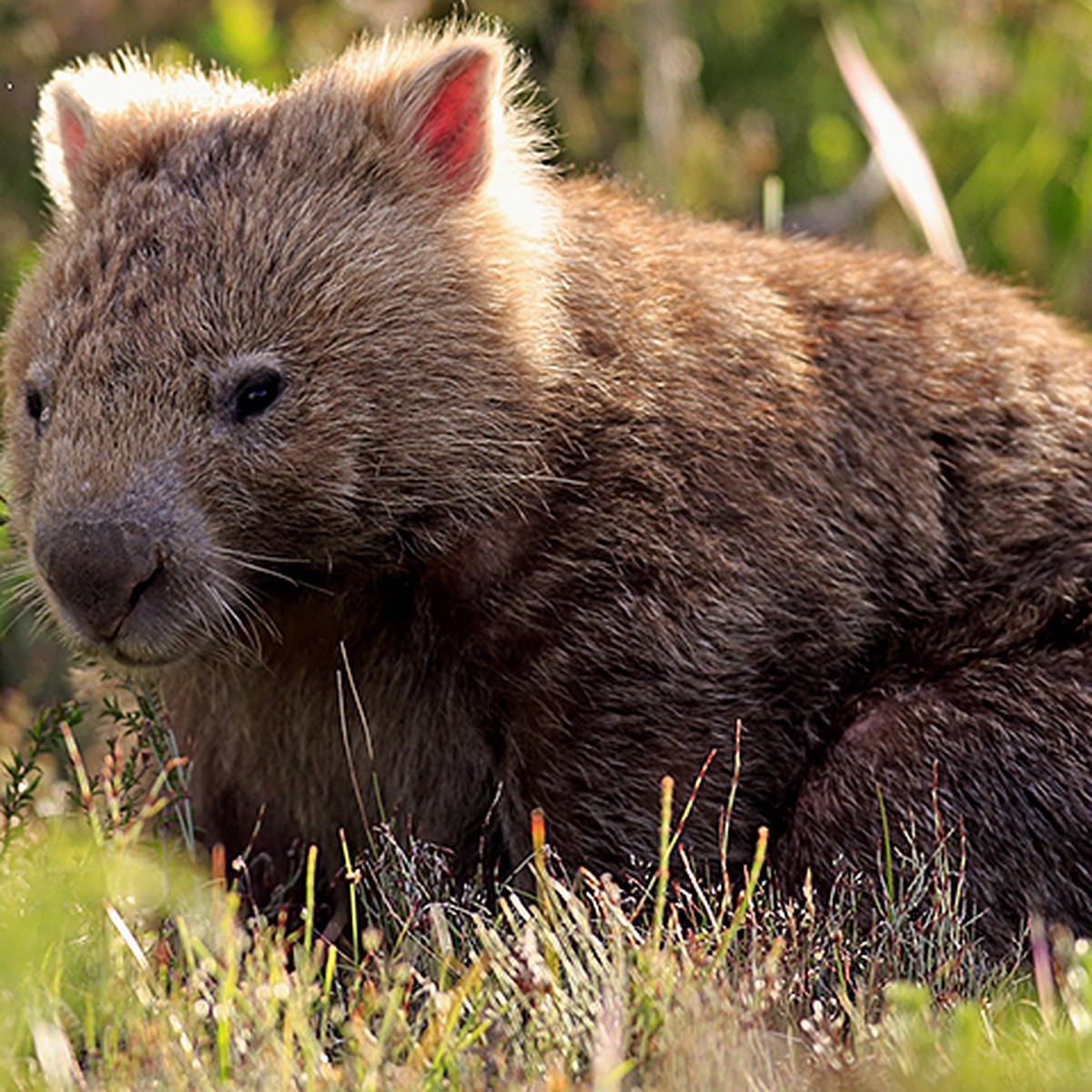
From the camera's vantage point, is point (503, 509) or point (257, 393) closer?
point (257, 393)

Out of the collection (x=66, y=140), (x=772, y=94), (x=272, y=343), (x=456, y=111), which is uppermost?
(x=456, y=111)

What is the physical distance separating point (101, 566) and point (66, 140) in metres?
1.28

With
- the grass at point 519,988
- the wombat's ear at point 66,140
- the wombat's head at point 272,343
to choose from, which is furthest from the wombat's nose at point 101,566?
the wombat's ear at point 66,140

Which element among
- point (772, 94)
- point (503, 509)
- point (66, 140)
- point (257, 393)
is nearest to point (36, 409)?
point (257, 393)

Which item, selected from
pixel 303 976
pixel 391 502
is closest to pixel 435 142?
pixel 391 502

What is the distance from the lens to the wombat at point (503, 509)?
3562 mm

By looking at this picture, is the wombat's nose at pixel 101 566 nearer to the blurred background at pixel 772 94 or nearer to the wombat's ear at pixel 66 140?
the wombat's ear at pixel 66 140

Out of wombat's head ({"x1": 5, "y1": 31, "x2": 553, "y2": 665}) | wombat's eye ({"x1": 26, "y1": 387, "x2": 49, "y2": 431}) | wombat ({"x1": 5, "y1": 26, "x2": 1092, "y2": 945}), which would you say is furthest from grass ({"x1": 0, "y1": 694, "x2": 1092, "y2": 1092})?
wombat's eye ({"x1": 26, "y1": 387, "x2": 49, "y2": 431})

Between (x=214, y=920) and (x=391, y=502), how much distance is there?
0.86 m

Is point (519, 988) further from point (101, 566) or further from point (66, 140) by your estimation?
point (66, 140)

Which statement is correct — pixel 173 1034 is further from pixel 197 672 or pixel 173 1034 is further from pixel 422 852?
pixel 197 672

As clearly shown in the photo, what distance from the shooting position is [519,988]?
299cm

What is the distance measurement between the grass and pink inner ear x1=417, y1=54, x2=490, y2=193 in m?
1.34

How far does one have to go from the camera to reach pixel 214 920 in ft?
11.0
